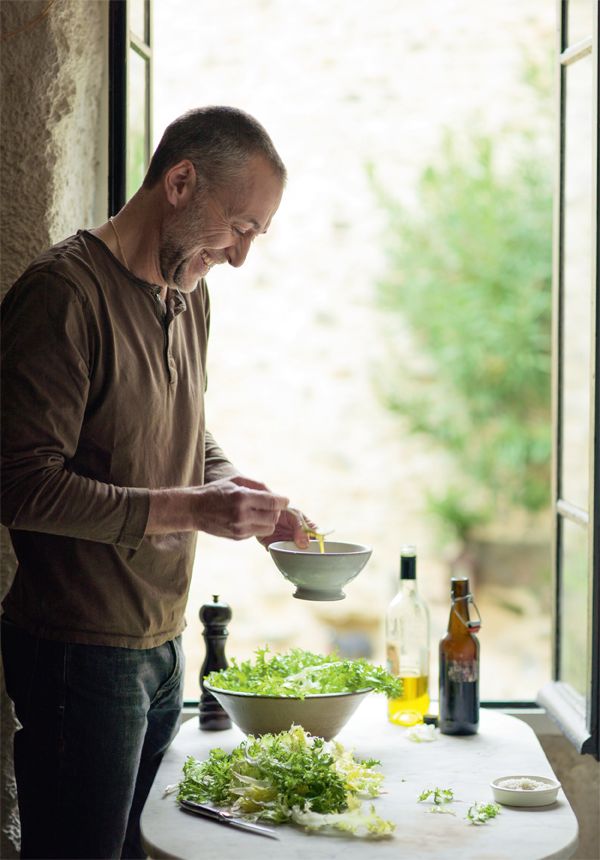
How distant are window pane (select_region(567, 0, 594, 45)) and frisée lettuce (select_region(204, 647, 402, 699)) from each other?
1.32 metres

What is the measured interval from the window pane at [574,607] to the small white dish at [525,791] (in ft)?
2.10

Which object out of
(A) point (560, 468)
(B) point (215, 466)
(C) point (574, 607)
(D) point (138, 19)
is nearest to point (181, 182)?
(B) point (215, 466)

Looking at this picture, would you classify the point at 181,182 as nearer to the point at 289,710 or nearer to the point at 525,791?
the point at 289,710

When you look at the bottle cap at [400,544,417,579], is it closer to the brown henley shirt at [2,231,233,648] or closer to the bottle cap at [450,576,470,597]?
the bottle cap at [450,576,470,597]

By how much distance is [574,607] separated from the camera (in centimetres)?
213

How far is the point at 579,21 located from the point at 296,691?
147cm

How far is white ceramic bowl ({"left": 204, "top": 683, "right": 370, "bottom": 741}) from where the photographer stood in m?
1.55

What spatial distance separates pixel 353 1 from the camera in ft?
32.9

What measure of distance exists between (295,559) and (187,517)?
242mm

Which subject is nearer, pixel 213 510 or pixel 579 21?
pixel 213 510

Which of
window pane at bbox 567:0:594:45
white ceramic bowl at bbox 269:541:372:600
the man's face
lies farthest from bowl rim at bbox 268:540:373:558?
window pane at bbox 567:0:594:45

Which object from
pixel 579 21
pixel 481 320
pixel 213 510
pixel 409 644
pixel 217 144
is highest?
pixel 481 320

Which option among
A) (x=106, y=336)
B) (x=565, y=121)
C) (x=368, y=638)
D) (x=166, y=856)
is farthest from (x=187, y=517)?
(x=368, y=638)

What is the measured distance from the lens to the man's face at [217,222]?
5.21 feet
